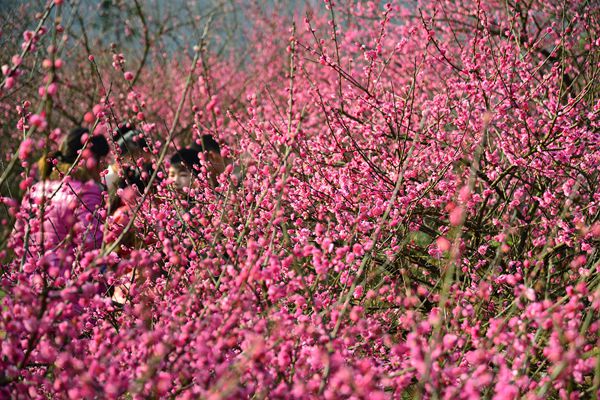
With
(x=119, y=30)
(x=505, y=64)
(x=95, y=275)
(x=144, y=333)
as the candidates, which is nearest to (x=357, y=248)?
(x=144, y=333)

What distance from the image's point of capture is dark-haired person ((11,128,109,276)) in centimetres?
275

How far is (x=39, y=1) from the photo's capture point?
520 inches

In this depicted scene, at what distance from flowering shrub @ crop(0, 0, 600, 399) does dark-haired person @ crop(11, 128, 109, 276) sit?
0.27ft

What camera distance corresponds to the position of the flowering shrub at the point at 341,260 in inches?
85.6

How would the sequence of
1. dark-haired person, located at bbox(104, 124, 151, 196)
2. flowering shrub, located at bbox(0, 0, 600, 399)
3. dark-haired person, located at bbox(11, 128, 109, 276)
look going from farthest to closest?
dark-haired person, located at bbox(104, 124, 151, 196) < dark-haired person, located at bbox(11, 128, 109, 276) < flowering shrub, located at bbox(0, 0, 600, 399)

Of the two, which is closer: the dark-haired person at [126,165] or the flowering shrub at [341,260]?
the flowering shrub at [341,260]

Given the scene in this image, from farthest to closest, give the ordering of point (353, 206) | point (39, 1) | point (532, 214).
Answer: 1. point (39, 1)
2. point (532, 214)
3. point (353, 206)

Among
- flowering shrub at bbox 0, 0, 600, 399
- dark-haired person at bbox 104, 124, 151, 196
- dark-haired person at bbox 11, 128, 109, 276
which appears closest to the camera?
flowering shrub at bbox 0, 0, 600, 399

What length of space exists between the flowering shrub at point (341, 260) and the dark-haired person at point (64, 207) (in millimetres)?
82

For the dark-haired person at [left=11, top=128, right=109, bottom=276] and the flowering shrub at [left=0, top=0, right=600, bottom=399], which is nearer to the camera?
the flowering shrub at [left=0, top=0, right=600, bottom=399]

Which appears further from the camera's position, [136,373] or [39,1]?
[39,1]

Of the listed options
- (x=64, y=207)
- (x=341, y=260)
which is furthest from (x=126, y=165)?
(x=341, y=260)

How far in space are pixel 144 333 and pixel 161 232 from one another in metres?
1.12

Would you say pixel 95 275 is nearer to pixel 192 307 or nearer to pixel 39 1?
pixel 192 307
